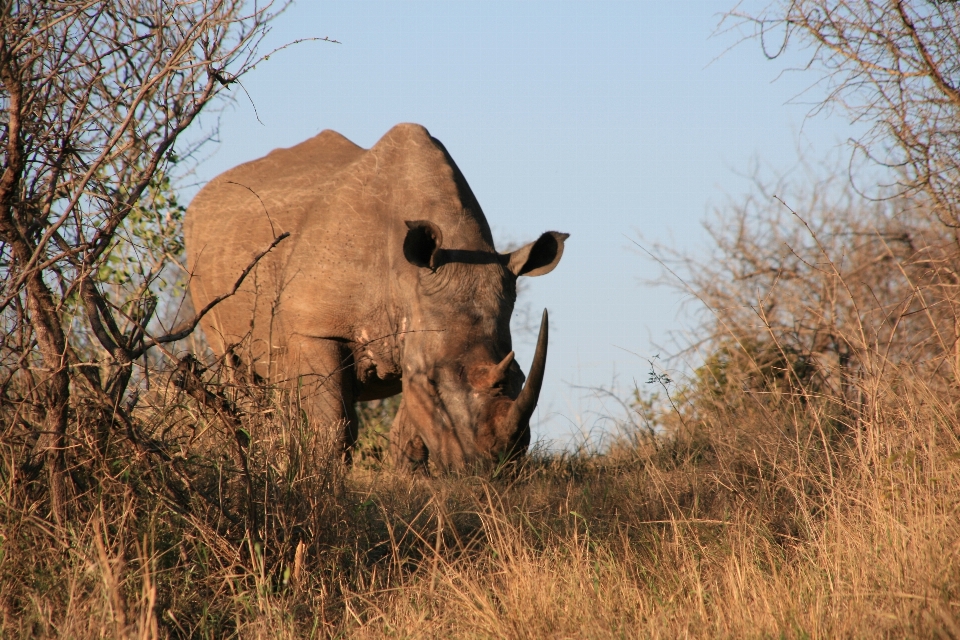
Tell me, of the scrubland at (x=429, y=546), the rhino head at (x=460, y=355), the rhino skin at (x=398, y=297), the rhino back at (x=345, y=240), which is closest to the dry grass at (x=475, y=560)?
the scrubland at (x=429, y=546)

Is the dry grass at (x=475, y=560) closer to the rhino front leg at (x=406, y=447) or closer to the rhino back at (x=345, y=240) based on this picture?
the rhino front leg at (x=406, y=447)

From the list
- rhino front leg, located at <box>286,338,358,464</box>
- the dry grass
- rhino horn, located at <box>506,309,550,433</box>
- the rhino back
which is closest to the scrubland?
the dry grass

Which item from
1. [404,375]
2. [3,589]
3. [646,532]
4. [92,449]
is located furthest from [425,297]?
[3,589]

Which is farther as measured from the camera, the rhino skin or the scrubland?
the rhino skin

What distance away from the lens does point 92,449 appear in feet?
12.8

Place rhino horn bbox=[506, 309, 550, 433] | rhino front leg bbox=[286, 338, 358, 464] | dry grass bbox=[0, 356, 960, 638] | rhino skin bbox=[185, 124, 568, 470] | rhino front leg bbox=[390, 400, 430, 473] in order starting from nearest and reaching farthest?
dry grass bbox=[0, 356, 960, 638] < rhino horn bbox=[506, 309, 550, 433] < rhino skin bbox=[185, 124, 568, 470] < rhino front leg bbox=[286, 338, 358, 464] < rhino front leg bbox=[390, 400, 430, 473]

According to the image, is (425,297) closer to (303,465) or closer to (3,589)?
(303,465)

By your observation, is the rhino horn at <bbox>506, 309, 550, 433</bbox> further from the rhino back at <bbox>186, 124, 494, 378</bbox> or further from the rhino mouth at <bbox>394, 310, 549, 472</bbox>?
the rhino back at <bbox>186, 124, 494, 378</bbox>

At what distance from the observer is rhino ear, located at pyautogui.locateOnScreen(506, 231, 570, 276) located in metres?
6.78

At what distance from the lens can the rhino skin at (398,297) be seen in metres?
6.27

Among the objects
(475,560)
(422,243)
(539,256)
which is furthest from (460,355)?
(475,560)

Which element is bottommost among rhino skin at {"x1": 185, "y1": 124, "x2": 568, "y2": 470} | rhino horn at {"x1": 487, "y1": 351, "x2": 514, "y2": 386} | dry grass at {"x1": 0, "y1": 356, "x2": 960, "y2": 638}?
dry grass at {"x1": 0, "y1": 356, "x2": 960, "y2": 638}

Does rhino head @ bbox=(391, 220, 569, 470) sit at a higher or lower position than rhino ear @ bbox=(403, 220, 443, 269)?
lower

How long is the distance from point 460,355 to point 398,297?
0.62 metres
